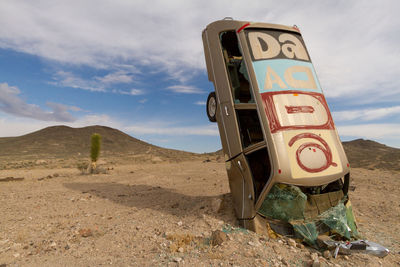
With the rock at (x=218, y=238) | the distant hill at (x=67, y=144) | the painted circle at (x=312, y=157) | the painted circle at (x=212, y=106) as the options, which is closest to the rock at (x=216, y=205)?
the rock at (x=218, y=238)

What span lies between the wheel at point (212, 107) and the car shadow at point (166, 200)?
2.12 meters

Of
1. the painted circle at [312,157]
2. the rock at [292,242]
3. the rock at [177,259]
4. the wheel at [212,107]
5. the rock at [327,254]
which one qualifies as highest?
the wheel at [212,107]

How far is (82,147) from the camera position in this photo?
55188mm

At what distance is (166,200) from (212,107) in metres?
Answer: 3.64

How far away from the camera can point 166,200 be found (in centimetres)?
805

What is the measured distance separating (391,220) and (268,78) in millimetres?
5448

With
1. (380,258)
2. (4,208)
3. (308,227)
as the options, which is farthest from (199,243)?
(4,208)

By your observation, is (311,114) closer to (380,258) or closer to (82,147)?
(380,258)

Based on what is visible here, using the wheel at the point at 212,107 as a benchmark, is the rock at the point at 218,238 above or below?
below

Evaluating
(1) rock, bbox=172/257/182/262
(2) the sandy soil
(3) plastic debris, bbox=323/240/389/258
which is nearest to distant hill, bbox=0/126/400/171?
(2) the sandy soil

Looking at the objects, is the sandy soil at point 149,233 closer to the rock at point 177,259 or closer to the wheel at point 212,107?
the rock at point 177,259

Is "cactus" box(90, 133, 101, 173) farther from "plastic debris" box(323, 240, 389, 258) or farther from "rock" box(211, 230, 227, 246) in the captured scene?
"plastic debris" box(323, 240, 389, 258)

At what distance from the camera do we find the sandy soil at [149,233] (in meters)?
4.00

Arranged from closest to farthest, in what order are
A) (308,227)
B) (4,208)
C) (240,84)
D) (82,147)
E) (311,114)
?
(308,227)
(311,114)
(240,84)
(4,208)
(82,147)
